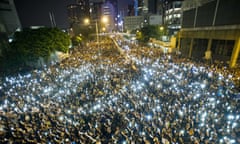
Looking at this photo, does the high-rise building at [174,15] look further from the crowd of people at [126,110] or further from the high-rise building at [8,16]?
the high-rise building at [8,16]

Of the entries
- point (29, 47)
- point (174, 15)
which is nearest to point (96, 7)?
point (174, 15)

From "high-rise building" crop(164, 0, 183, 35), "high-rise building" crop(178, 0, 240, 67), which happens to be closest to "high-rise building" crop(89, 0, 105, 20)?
"high-rise building" crop(164, 0, 183, 35)

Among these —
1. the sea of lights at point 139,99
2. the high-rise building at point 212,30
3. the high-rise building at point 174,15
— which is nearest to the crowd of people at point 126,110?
the sea of lights at point 139,99

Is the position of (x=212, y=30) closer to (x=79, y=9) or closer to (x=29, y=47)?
(x=29, y=47)

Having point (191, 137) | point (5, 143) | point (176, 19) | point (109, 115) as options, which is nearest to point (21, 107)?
point (5, 143)

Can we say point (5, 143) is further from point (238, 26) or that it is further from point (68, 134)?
point (238, 26)

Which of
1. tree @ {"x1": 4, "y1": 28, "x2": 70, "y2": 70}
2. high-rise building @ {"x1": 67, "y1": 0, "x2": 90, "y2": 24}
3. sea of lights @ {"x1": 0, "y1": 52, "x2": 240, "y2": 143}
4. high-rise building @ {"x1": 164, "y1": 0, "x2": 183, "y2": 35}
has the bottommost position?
sea of lights @ {"x1": 0, "y1": 52, "x2": 240, "y2": 143}

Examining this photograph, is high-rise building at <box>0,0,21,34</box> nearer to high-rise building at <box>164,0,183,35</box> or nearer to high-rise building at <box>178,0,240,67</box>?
high-rise building at <box>178,0,240,67</box>

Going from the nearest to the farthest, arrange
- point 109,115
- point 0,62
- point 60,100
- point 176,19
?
point 109,115 → point 60,100 → point 0,62 → point 176,19
